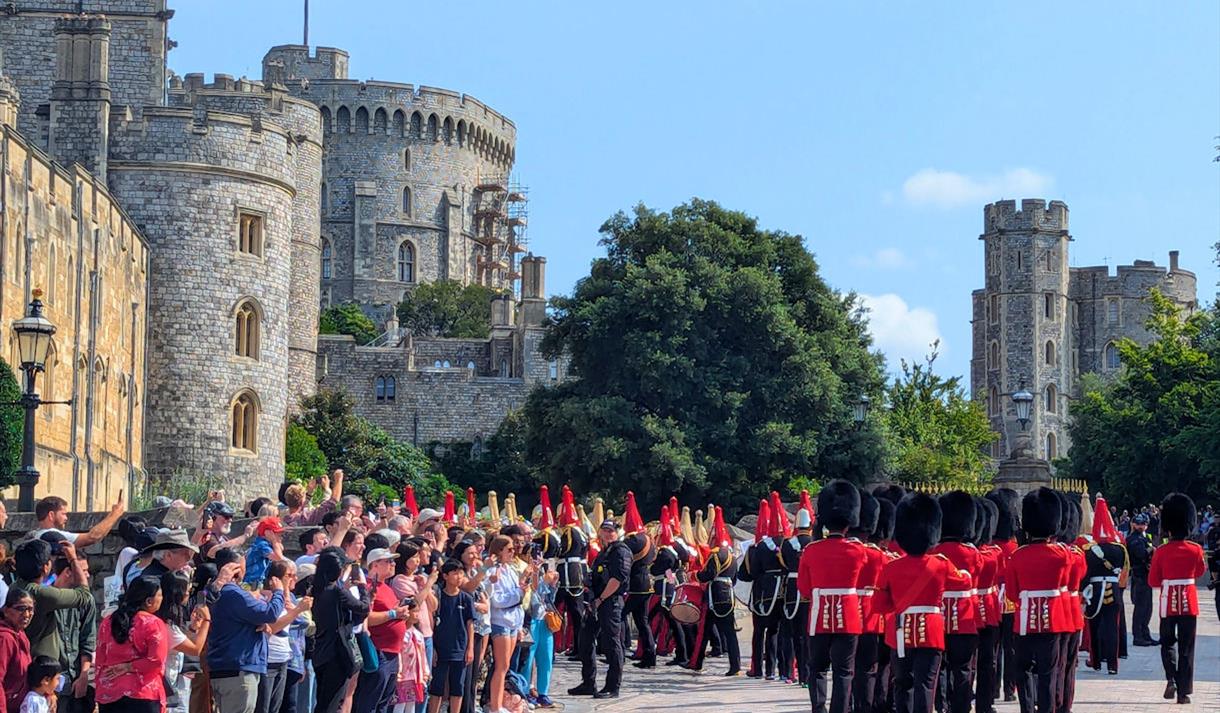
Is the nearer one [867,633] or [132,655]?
[132,655]

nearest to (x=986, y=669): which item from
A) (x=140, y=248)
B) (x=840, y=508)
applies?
(x=840, y=508)

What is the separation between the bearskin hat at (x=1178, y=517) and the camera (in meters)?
18.6

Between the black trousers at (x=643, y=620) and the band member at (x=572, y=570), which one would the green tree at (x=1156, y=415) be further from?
the band member at (x=572, y=570)

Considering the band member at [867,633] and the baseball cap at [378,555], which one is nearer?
the baseball cap at [378,555]

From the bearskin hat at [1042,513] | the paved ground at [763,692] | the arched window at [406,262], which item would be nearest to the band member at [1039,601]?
the bearskin hat at [1042,513]

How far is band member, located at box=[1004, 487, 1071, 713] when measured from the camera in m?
15.7

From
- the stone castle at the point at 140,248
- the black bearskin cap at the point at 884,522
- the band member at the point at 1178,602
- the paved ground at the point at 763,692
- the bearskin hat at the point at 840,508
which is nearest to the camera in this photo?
the bearskin hat at the point at 840,508

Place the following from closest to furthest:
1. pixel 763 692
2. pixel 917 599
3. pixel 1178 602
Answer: pixel 917 599
pixel 1178 602
pixel 763 692

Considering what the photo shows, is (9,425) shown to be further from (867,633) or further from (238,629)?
(238,629)

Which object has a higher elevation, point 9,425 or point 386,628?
point 9,425

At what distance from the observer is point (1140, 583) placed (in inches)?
1081

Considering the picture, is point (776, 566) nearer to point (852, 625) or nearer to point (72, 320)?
point (852, 625)

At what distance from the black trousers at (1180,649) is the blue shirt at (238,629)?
8.10 metres

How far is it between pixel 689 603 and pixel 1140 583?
8119mm
